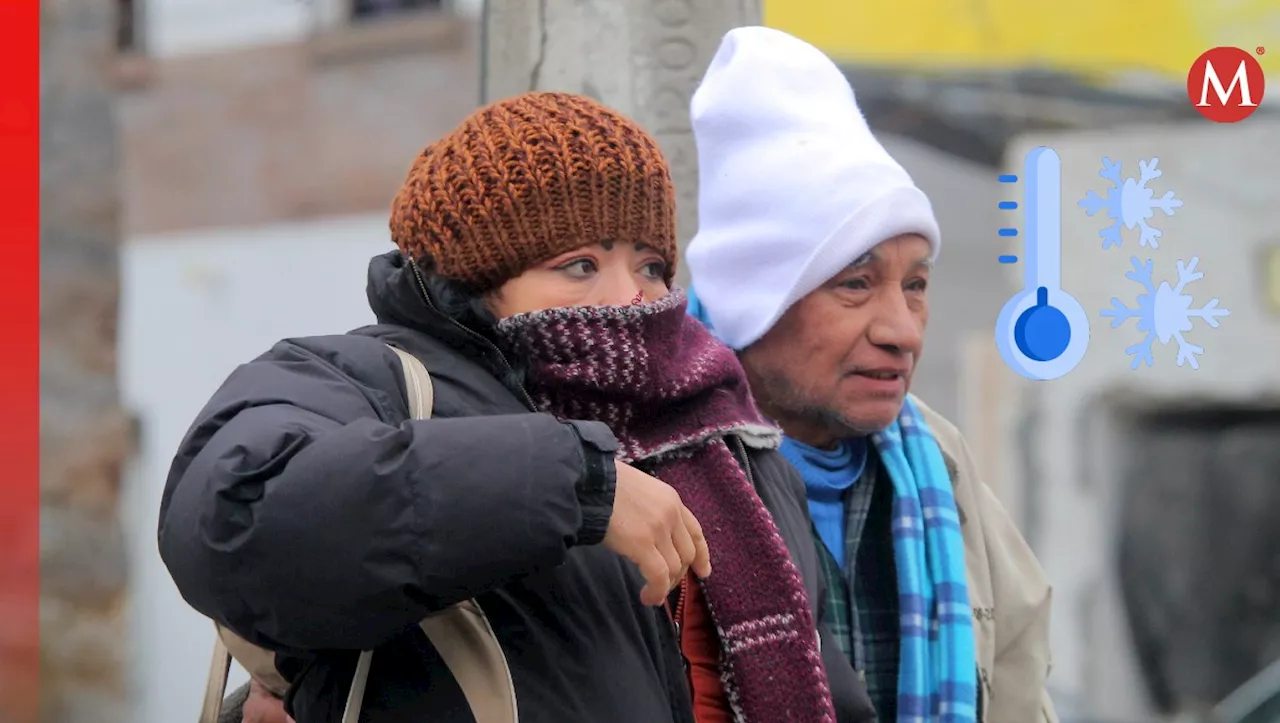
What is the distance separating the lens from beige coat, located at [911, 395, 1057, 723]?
278cm

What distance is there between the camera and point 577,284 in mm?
1970

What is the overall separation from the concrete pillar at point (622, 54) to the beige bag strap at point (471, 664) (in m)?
1.19

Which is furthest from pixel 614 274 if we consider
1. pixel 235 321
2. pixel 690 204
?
pixel 235 321

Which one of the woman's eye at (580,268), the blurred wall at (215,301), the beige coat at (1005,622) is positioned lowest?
the blurred wall at (215,301)

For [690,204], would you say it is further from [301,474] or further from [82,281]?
[82,281]

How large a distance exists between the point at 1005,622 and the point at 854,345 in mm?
518

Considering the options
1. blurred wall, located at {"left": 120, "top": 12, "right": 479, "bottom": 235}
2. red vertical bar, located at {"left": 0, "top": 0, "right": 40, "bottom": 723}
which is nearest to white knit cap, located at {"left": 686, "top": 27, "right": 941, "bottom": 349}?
red vertical bar, located at {"left": 0, "top": 0, "right": 40, "bottom": 723}

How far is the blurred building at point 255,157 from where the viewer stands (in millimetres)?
10180

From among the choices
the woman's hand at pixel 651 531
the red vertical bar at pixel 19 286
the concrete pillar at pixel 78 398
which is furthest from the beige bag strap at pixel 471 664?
the concrete pillar at pixel 78 398

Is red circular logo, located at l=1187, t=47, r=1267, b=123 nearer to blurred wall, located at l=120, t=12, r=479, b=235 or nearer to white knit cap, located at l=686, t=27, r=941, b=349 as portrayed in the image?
white knit cap, located at l=686, t=27, r=941, b=349

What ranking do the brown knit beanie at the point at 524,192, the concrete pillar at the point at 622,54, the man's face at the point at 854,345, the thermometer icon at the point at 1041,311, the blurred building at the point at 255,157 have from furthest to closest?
1. the blurred building at the point at 255,157
2. the thermometer icon at the point at 1041,311
3. the concrete pillar at the point at 622,54
4. the man's face at the point at 854,345
5. the brown knit beanie at the point at 524,192

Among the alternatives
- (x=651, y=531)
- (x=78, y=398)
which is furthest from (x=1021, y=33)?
(x=651, y=531)

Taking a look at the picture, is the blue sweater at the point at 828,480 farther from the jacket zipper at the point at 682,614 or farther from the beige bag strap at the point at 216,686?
the beige bag strap at the point at 216,686

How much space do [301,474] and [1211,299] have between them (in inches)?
305
